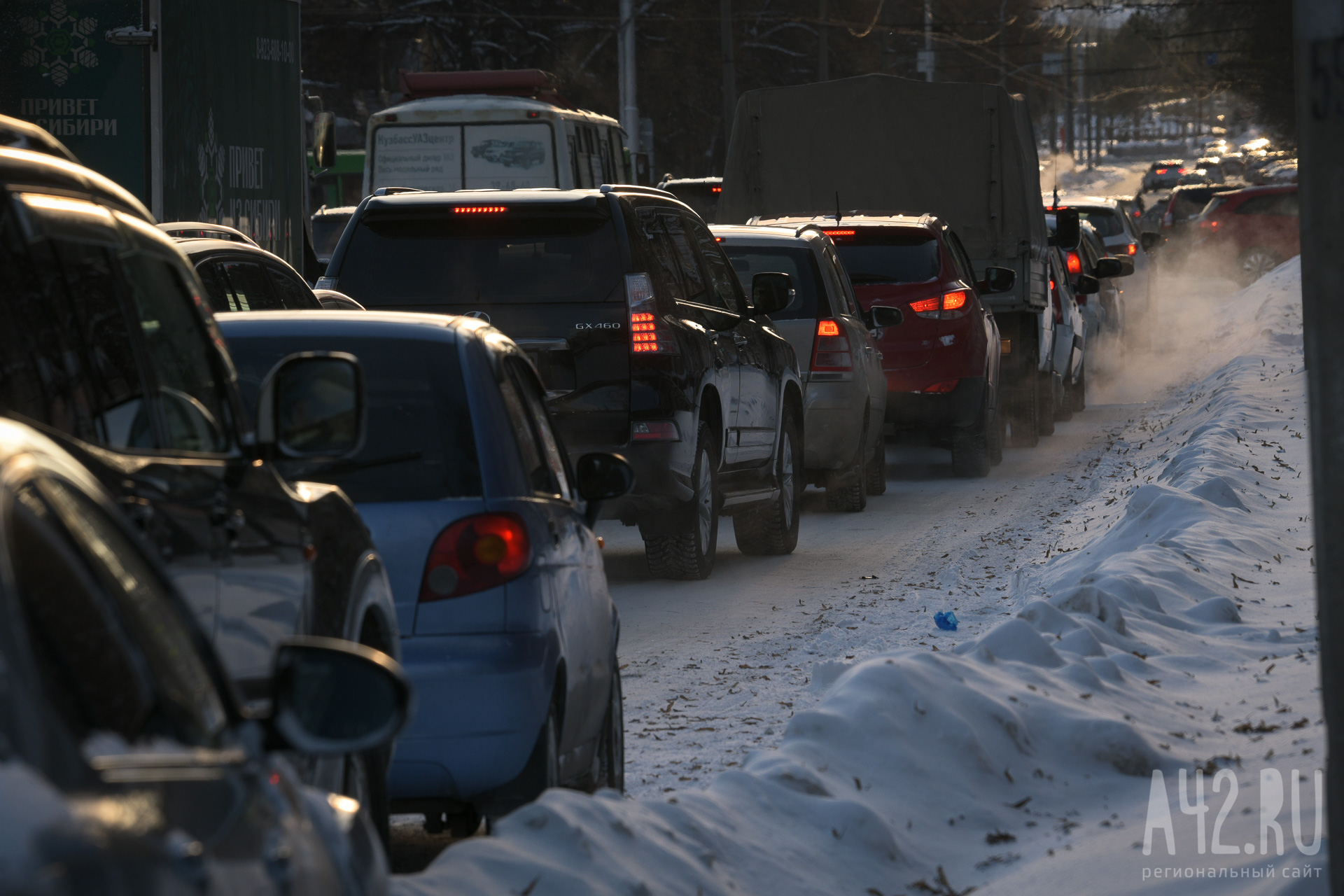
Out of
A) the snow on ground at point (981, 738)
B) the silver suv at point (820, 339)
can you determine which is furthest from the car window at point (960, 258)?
the snow on ground at point (981, 738)

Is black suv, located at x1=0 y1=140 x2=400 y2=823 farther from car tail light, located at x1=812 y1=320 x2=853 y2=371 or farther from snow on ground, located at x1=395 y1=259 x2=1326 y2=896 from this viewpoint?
car tail light, located at x1=812 y1=320 x2=853 y2=371

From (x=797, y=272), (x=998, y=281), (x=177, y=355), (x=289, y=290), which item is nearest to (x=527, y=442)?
(x=177, y=355)

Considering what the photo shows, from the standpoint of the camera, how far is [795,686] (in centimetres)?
777

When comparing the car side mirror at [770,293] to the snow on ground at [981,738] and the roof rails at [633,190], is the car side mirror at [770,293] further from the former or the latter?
the snow on ground at [981,738]

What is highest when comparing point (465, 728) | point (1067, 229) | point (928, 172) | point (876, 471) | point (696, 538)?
point (928, 172)

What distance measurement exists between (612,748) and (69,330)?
291cm

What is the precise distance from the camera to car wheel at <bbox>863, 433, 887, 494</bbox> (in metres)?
14.8

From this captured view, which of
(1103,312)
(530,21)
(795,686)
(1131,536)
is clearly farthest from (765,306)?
(530,21)

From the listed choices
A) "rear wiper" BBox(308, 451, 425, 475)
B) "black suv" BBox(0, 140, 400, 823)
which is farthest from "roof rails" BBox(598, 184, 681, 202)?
"black suv" BBox(0, 140, 400, 823)

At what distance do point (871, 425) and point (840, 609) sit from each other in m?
4.56

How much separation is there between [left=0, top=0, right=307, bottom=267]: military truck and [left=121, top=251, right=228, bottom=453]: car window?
10.5 m

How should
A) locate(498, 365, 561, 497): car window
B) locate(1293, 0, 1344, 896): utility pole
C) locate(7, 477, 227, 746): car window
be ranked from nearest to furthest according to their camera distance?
1. locate(7, 477, 227, 746): car window
2. locate(1293, 0, 1344, 896): utility pole
3. locate(498, 365, 561, 497): car window

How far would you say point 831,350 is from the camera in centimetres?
1324

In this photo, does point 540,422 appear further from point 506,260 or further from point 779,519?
point 779,519
